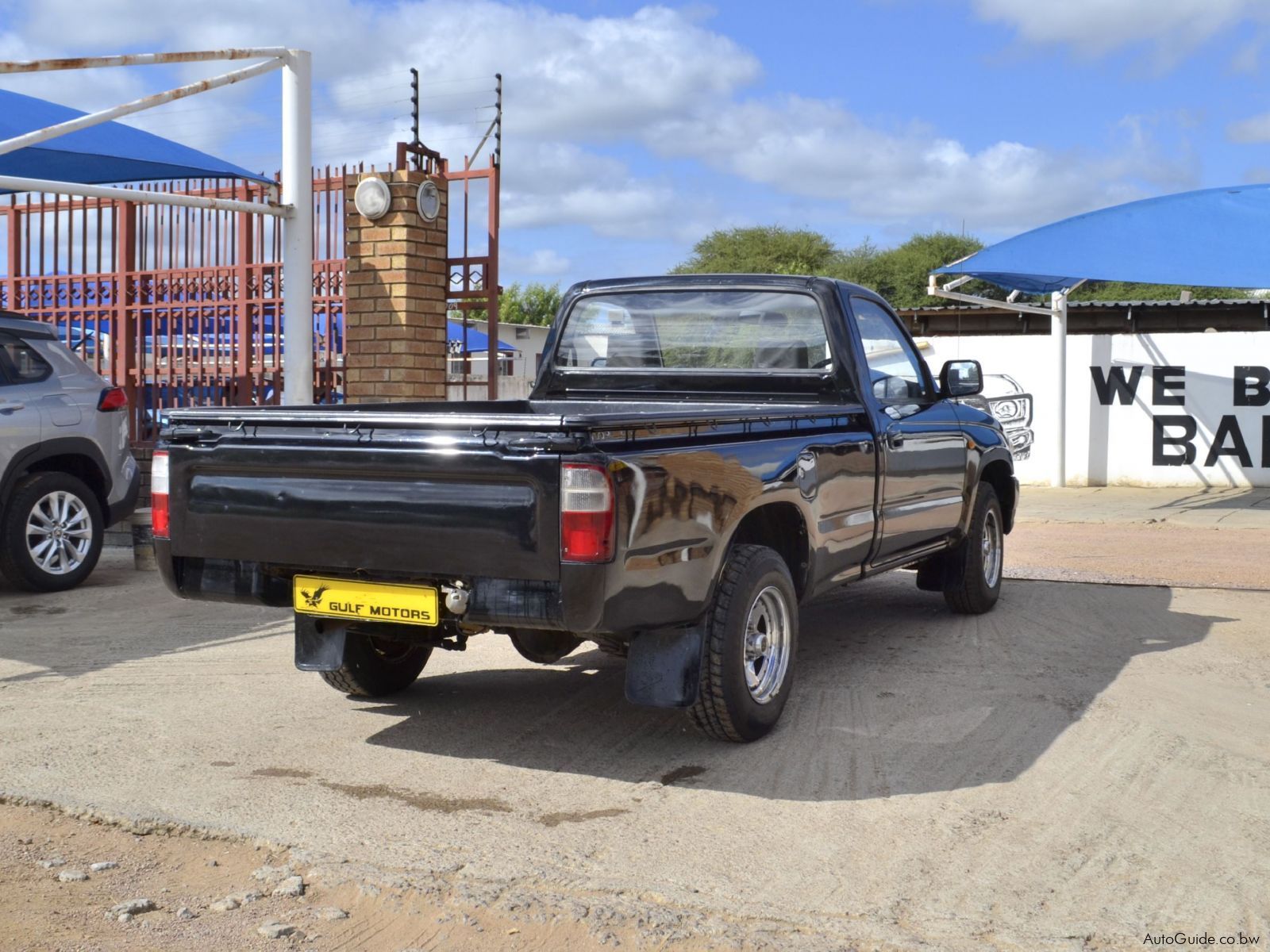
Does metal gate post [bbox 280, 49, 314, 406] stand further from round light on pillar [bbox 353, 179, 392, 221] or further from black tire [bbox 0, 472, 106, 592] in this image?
black tire [bbox 0, 472, 106, 592]

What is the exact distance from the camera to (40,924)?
347cm

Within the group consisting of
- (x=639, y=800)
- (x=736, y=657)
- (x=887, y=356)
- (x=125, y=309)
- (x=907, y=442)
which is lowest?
(x=639, y=800)

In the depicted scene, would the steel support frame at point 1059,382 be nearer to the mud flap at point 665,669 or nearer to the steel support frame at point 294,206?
the steel support frame at point 294,206

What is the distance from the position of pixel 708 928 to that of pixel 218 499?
239cm

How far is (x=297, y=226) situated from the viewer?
32.5 feet

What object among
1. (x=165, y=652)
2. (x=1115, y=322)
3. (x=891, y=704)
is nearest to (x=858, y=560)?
(x=891, y=704)

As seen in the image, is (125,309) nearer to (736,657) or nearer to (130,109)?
(130,109)

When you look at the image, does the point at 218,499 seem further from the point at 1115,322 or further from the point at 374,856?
the point at 1115,322

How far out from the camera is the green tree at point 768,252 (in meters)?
54.4

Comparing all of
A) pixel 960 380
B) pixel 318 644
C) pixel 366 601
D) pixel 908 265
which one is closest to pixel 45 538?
pixel 318 644

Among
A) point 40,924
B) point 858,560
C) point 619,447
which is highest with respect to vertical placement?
point 619,447

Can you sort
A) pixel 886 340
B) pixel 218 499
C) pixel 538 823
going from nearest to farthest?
pixel 538 823, pixel 218 499, pixel 886 340

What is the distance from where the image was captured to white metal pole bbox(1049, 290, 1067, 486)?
1725cm

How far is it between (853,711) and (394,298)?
18.4 ft
